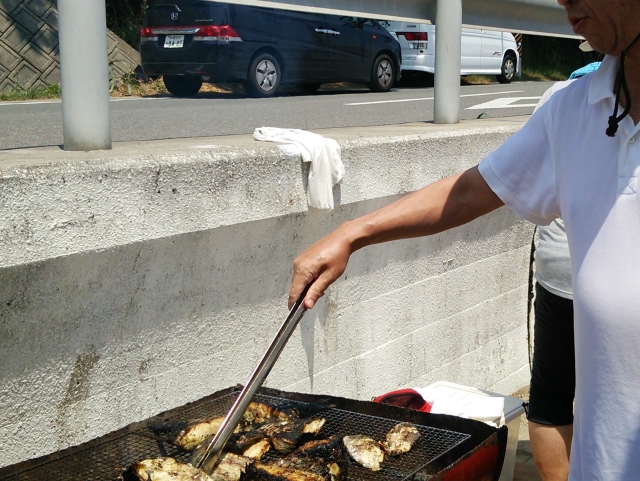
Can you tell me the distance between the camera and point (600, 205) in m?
1.64

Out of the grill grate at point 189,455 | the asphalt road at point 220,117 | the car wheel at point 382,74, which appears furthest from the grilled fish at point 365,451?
the car wheel at point 382,74

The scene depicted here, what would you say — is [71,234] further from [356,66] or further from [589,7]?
[356,66]

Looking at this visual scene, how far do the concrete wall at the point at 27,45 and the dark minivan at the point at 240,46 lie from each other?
178cm

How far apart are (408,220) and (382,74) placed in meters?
13.6

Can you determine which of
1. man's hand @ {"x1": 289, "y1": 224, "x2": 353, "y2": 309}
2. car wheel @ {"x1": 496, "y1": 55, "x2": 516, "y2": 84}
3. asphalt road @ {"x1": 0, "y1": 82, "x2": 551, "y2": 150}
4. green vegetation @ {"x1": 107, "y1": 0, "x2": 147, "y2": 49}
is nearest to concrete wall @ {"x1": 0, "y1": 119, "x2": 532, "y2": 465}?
man's hand @ {"x1": 289, "y1": 224, "x2": 353, "y2": 309}

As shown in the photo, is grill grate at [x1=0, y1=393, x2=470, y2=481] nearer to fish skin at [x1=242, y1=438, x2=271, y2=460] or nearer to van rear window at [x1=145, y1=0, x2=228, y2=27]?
fish skin at [x1=242, y1=438, x2=271, y2=460]

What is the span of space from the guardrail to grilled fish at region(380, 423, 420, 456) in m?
1.31

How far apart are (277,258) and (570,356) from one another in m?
1.25

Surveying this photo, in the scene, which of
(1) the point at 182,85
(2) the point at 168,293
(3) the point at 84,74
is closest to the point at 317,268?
(2) the point at 168,293

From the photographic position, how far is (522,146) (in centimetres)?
189

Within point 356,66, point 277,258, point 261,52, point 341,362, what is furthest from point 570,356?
point 356,66

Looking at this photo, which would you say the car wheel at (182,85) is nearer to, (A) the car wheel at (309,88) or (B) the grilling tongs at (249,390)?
(A) the car wheel at (309,88)

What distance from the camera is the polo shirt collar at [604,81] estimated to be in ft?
5.54

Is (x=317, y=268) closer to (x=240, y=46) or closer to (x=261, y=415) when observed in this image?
(x=261, y=415)
